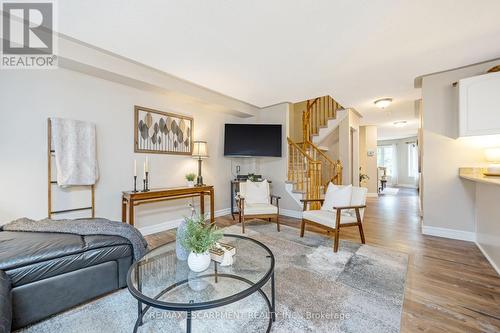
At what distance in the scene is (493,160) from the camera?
286cm

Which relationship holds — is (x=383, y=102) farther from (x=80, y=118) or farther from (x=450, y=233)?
(x=80, y=118)

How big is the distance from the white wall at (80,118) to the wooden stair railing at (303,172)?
2058 millimetres

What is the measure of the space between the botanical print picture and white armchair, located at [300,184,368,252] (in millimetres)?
2562

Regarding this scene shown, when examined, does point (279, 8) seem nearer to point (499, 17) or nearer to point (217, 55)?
point (217, 55)

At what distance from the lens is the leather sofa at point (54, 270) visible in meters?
1.38

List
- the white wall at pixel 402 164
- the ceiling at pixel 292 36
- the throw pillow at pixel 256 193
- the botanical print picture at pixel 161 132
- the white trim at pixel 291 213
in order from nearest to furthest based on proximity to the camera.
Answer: the ceiling at pixel 292 36, the botanical print picture at pixel 161 132, the throw pillow at pixel 256 193, the white trim at pixel 291 213, the white wall at pixel 402 164

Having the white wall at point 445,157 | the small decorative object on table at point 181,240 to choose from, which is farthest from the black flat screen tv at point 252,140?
the small decorative object on table at point 181,240

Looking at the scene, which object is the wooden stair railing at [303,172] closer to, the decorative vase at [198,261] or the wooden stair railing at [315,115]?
the wooden stair railing at [315,115]

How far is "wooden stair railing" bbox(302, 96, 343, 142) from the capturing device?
19.0 ft

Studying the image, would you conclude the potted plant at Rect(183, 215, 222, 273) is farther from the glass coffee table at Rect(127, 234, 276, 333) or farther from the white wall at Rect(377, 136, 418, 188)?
the white wall at Rect(377, 136, 418, 188)

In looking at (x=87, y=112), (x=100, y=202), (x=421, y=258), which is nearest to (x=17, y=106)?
(x=87, y=112)

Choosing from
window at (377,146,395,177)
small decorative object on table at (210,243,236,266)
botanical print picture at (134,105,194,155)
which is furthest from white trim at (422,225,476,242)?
window at (377,146,395,177)

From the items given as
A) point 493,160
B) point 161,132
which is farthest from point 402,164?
point 161,132

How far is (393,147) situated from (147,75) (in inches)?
477
